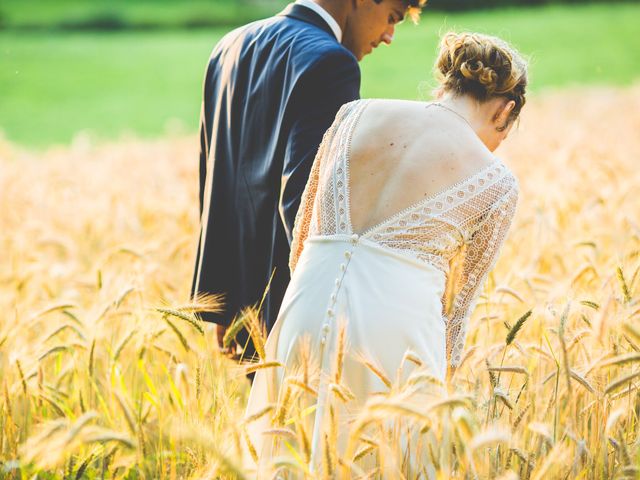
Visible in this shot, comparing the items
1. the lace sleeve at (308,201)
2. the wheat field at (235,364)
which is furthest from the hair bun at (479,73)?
the wheat field at (235,364)

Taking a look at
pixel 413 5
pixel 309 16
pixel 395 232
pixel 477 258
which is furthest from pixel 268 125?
pixel 477 258

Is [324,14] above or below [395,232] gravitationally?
above

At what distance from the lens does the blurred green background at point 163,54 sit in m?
20.9

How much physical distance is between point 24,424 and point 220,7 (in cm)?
3877

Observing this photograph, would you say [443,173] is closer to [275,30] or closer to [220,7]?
[275,30]

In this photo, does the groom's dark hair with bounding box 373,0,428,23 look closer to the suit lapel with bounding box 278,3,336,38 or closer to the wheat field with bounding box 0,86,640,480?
the suit lapel with bounding box 278,3,336,38

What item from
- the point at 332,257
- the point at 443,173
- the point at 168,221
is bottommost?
the point at 168,221

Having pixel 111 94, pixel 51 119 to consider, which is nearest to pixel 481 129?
pixel 51 119

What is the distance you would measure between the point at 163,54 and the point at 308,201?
2742cm

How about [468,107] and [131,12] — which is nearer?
[468,107]

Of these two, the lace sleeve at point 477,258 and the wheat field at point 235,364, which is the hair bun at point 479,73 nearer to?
the lace sleeve at point 477,258

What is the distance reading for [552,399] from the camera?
98.8 inches

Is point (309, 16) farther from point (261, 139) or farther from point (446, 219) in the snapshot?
point (446, 219)

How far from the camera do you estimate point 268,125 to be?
114 inches
